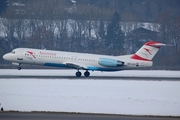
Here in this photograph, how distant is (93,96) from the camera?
86.2ft

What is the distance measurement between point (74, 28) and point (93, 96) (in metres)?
62.5

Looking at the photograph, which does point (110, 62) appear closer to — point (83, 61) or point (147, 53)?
point (83, 61)

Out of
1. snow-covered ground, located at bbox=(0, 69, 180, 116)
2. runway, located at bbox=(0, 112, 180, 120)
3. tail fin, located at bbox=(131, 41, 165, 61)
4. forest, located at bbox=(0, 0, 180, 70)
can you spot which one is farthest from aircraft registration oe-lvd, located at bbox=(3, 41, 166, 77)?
forest, located at bbox=(0, 0, 180, 70)

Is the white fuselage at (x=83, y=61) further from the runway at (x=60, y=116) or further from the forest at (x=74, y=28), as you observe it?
the forest at (x=74, y=28)

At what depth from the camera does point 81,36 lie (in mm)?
86125

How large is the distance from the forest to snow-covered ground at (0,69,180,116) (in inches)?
1518

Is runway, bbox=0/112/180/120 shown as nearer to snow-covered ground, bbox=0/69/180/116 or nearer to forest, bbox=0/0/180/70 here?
snow-covered ground, bbox=0/69/180/116

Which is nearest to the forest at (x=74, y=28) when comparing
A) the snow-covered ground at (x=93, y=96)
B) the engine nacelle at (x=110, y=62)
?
the engine nacelle at (x=110, y=62)

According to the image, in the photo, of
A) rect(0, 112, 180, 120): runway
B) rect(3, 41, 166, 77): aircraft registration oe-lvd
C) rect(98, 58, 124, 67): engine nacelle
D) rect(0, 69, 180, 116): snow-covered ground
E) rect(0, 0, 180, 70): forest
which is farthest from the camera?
rect(0, 0, 180, 70): forest

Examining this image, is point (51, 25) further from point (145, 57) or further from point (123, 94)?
point (123, 94)

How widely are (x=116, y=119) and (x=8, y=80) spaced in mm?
18594

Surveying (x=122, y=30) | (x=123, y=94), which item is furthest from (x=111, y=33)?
(x=123, y=94)

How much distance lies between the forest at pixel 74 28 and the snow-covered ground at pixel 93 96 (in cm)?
3855

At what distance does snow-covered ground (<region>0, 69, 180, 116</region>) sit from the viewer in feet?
72.4
